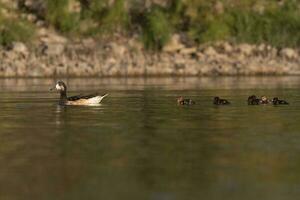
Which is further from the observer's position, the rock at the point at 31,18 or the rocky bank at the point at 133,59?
the rock at the point at 31,18

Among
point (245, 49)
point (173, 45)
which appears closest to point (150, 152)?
point (173, 45)

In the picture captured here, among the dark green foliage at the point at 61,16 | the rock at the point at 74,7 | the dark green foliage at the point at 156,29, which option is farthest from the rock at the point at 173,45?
the rock at the point at 74,7

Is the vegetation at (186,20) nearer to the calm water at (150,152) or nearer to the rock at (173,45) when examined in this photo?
the rock at (173,45)

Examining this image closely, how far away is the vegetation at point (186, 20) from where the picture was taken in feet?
214

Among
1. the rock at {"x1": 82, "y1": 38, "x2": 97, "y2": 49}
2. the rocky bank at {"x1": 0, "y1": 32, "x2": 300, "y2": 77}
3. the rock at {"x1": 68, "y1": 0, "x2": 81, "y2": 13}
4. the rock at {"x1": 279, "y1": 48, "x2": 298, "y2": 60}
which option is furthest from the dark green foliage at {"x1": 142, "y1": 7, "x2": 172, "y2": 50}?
the rock at {"x1": 279, "y1": 48, "x2": 298, "y2": 60}

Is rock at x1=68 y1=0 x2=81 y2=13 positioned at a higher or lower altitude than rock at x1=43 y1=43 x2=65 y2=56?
higher

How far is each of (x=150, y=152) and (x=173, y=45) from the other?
45.6 m

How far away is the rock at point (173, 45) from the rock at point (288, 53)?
235 inches

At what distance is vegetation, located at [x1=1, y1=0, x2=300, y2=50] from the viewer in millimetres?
65125

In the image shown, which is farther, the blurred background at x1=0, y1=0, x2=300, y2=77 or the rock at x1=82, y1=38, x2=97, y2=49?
the rock at x1=82, y1=38, x2=97, y2=49

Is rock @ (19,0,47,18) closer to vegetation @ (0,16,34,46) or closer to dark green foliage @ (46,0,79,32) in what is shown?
dark green foliage @ (46,0,79,32)

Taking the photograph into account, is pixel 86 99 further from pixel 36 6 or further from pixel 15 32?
pixel 36 6

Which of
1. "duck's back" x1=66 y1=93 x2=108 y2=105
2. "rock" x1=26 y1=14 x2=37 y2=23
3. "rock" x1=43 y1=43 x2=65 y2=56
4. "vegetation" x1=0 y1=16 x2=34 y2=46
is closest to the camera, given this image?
"duck's back" x1=66 y1=93 x2=108 y2=105

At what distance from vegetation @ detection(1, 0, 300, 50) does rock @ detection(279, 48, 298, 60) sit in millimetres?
1196
